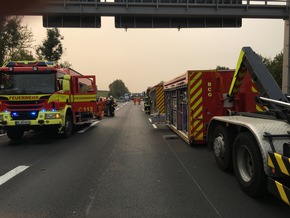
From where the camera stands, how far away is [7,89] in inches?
463

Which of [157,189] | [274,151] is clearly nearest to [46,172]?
[157,189]

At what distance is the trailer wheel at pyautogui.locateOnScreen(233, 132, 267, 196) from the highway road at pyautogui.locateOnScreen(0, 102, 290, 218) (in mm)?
185

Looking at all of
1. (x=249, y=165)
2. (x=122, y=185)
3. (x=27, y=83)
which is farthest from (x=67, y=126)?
(x=249, y=165)

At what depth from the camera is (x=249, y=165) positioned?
17.9 ft

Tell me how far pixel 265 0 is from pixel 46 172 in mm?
18400

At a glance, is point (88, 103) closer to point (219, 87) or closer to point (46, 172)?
point (219, 87)

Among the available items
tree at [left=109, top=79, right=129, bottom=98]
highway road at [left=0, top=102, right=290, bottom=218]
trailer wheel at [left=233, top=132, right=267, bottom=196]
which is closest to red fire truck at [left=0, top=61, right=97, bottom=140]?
highway road at [left=0, top=102, right=290, bottom=218]

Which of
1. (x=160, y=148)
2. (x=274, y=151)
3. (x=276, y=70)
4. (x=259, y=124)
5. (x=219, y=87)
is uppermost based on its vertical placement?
(x=276, y=70)

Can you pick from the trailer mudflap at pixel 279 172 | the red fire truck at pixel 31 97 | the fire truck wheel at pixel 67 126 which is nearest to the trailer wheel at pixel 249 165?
the trailer mudflap at pixel 279 172

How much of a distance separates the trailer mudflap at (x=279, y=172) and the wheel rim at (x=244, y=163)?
34.3 inches

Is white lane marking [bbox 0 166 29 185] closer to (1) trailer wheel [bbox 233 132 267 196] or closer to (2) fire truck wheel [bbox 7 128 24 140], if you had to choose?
(1) trailer wheel [bbox 233 132 267 196]

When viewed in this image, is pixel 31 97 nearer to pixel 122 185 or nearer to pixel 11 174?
pixel 11 174

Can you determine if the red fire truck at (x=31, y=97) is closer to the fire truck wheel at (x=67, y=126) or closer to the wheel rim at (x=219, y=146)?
the fire truck wheel at (x=67, y=126)

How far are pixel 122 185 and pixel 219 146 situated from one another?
7.29 feet
